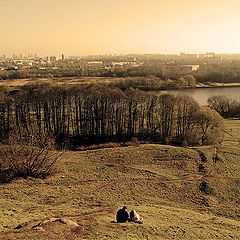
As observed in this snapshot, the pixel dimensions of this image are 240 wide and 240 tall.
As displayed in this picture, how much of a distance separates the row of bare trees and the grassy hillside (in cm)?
1085

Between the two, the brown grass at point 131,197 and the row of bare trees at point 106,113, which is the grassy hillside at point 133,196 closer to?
the brown grass at point 131,197

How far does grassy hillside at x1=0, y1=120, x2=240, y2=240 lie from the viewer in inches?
418

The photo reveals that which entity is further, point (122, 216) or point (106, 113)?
point (106, 113)

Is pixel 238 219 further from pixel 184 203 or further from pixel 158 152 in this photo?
pixel 158 152

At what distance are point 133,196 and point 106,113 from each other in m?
25.0

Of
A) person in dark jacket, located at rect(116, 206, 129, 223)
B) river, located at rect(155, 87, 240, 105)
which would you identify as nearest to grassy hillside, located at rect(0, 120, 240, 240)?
person in dark jacket, located at rect(116, 206, 129, 223)

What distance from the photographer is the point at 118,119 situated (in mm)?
39031

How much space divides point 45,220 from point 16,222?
1.42 m

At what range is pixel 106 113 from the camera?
40156mm

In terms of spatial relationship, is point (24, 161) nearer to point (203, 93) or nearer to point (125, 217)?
point (125, 217)

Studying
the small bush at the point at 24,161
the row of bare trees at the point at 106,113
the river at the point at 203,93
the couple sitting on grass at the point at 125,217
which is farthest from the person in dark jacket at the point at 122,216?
the river at the point at 203,93

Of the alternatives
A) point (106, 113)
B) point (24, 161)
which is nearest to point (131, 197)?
point (24, 161)

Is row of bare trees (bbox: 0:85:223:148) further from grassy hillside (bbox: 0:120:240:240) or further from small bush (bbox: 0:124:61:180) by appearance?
small bush (bbox: 0:124:61:180)

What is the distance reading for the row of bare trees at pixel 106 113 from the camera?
35669 mm
